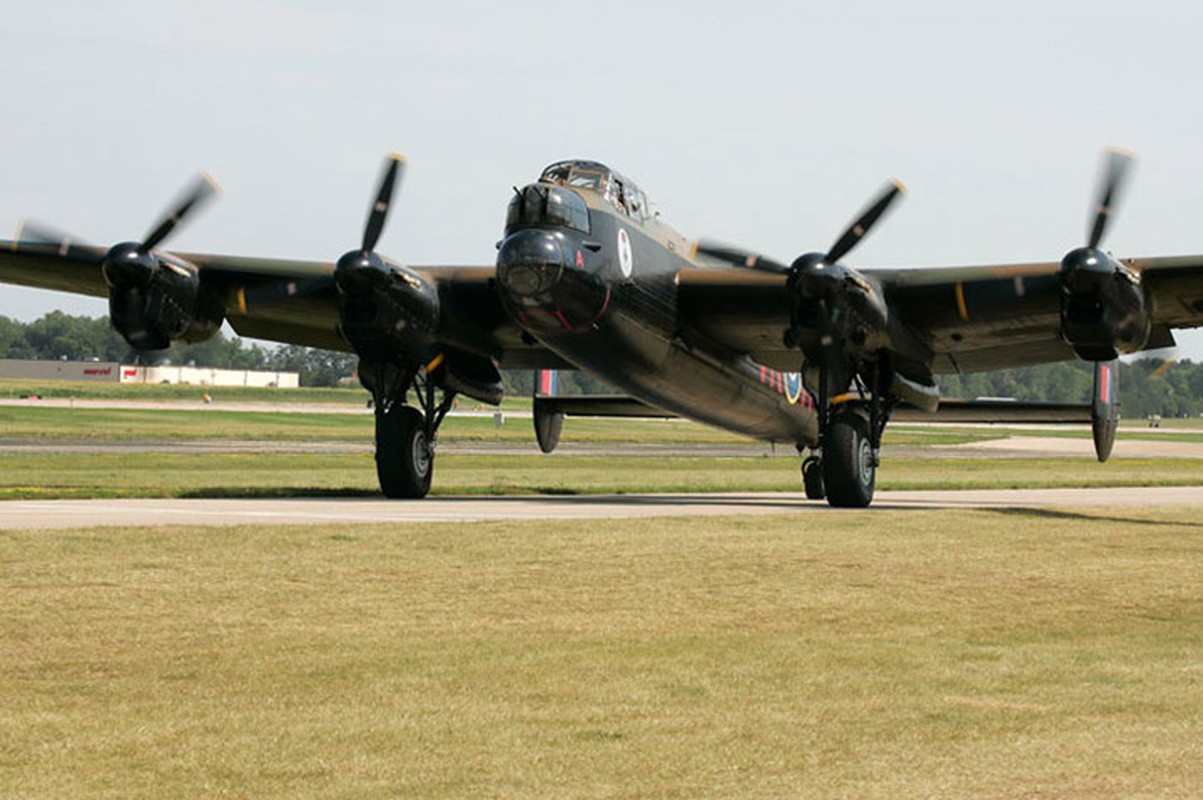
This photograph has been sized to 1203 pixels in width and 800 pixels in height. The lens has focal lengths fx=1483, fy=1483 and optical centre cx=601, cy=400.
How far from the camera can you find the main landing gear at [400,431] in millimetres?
31406

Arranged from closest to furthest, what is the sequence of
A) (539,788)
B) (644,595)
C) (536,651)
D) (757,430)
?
(539,788) < (536,651) < (644,595) < (757,430)

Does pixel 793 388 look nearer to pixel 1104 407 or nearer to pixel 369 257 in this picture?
pixel 1104 407

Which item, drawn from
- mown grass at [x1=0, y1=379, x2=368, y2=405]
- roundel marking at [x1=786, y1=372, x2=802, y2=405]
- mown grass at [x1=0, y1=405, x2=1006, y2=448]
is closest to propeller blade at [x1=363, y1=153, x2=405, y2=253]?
roundel marking at [x1=786, y1=372, x2=802, y2=405]

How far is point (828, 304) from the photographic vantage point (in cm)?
2784

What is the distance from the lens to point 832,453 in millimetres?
30438

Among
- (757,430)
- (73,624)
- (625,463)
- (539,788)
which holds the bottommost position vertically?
(625,463)

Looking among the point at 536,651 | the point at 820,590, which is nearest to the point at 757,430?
the point at 820,590

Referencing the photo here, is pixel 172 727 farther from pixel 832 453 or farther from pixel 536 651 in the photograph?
pixel 832 453

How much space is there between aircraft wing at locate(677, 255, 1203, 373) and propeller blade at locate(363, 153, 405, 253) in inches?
242

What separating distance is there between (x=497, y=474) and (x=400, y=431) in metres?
12.7

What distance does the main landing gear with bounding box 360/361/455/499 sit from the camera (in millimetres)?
31406

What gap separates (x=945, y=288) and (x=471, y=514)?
10.6 meters

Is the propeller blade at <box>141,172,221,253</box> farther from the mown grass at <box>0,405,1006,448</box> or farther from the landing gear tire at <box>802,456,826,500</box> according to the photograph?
the mown grass at <box>0,405,1006,448</box>

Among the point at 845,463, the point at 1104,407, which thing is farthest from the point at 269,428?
the point at 845,463
